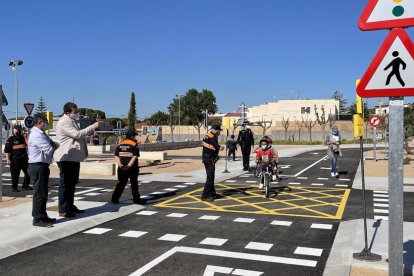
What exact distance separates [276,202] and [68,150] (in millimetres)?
4961

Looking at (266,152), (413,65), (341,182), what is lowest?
(341,182)

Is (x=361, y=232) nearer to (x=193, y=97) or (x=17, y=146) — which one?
(x=17, y=146)

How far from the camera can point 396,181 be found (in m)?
3.15

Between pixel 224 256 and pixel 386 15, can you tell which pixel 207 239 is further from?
pixel 386 15

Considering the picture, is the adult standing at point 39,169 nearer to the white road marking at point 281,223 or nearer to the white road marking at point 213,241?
the white road marking at point 213,241

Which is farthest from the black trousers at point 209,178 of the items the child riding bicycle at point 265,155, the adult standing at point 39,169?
the adult standing at point 39,169

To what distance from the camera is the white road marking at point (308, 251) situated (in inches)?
217

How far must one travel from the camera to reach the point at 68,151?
7.12 meters

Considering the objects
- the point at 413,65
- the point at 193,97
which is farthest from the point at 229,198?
the point at 193,97

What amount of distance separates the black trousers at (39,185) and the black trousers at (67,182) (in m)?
0.44

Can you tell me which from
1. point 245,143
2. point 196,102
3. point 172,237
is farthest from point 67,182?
point 196,102

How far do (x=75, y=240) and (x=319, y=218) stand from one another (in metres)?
4.51

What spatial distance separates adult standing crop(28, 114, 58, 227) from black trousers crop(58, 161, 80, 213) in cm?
42

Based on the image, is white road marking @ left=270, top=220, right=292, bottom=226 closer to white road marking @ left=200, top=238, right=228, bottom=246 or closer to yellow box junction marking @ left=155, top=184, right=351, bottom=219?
yellow box junction marking @ left=155, top=184, right=351, bottom=219
